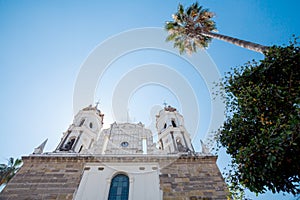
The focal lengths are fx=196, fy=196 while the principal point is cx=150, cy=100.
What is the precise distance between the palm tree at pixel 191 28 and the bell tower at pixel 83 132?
1096cm

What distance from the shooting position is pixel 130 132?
19047mm

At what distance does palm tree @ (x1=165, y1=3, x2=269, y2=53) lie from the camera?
1520 cm

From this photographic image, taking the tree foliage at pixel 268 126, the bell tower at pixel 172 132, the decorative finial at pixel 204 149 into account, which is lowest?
the tree foliage at pixel 268 126

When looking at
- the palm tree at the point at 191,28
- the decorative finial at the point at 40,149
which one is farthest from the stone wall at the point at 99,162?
the palm tree at the point at 191,28

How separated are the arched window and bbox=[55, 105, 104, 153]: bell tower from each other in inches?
185

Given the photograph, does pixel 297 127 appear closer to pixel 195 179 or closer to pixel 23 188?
pixel 195 179

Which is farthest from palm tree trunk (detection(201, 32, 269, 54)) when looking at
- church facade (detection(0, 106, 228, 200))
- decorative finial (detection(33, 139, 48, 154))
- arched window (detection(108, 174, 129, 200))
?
decorative finial (detection(33, 139, 48, 154))

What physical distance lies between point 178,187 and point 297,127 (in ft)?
25.9

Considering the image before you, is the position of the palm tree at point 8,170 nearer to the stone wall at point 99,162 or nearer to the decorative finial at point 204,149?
the stone wall at point 99,162

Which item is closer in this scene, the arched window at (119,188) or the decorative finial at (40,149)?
the arched window at (119,188)

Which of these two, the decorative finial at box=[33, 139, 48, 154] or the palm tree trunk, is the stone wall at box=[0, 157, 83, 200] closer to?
the decorative finial at box=[33, 139, 48, 154]

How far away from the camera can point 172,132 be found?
18062mm

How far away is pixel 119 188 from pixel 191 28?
41.7ft

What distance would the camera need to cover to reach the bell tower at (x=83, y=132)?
52.7 ft
